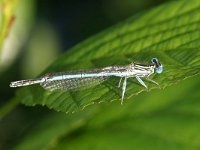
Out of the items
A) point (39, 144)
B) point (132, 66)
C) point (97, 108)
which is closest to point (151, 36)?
point (132, 66)

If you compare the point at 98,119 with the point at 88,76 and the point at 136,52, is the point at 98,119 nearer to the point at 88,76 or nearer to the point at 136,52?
the point at 88,76

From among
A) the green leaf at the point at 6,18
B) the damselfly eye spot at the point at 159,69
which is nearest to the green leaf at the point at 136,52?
the damselfly eye spot at the point at 159,69

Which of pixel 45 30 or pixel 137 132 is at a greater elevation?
pixel 45 30

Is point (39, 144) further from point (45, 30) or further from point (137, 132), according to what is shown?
point (45, 30)

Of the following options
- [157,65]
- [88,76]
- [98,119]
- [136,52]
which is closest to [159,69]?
[157,65]

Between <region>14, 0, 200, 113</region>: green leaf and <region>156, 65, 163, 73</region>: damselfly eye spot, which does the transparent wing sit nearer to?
<region>14, 0, 200, 113</region>: green leaf

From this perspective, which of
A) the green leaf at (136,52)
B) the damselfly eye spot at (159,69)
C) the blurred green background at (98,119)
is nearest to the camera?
the green leaf at (136,52)

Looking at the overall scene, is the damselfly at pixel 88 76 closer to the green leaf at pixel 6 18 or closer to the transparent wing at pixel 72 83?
the transparent wing at pixel 72 83
